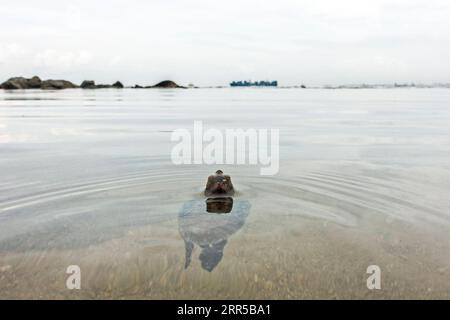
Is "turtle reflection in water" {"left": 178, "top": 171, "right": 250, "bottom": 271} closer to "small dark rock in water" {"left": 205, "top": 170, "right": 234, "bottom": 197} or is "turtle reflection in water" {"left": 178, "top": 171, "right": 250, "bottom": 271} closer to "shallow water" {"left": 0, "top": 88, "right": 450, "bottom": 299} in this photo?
"shallow water" {"left": 0, "top": 88, "right": 450, "bottom": 299}

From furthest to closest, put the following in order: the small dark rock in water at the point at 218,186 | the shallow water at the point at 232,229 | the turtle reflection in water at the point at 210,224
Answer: the small dark rock in water at the point at 218,186 < the turtle reflection in water at the point at 210,224 < the shallow water at the point at 232,229

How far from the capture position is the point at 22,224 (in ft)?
27.2

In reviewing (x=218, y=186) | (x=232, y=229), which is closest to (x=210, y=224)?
(x=232, y=229)

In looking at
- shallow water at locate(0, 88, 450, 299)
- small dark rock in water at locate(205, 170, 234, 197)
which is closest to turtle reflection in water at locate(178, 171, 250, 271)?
shallow water at locate(0, 88, 450, 299)

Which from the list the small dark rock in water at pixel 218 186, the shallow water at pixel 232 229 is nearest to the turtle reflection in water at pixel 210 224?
the shallow water at pixel 232 229

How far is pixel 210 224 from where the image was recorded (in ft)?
26.7

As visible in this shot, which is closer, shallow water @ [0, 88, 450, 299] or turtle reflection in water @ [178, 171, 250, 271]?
shallow water @ [0, 88, 450, 299]

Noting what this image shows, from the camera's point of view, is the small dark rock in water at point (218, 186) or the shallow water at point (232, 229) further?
the small dark rock in water at point (218, 186)

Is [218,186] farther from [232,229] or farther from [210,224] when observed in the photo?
[232,229]

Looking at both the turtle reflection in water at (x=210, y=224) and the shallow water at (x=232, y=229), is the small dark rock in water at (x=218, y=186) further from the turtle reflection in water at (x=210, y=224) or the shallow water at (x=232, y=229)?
the shallow water at (x=232, y=229)

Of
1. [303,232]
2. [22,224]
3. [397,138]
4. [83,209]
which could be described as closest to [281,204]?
[303,232]

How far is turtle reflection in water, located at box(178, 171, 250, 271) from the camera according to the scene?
22.7 feet

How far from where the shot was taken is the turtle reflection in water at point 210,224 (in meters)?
6.91
